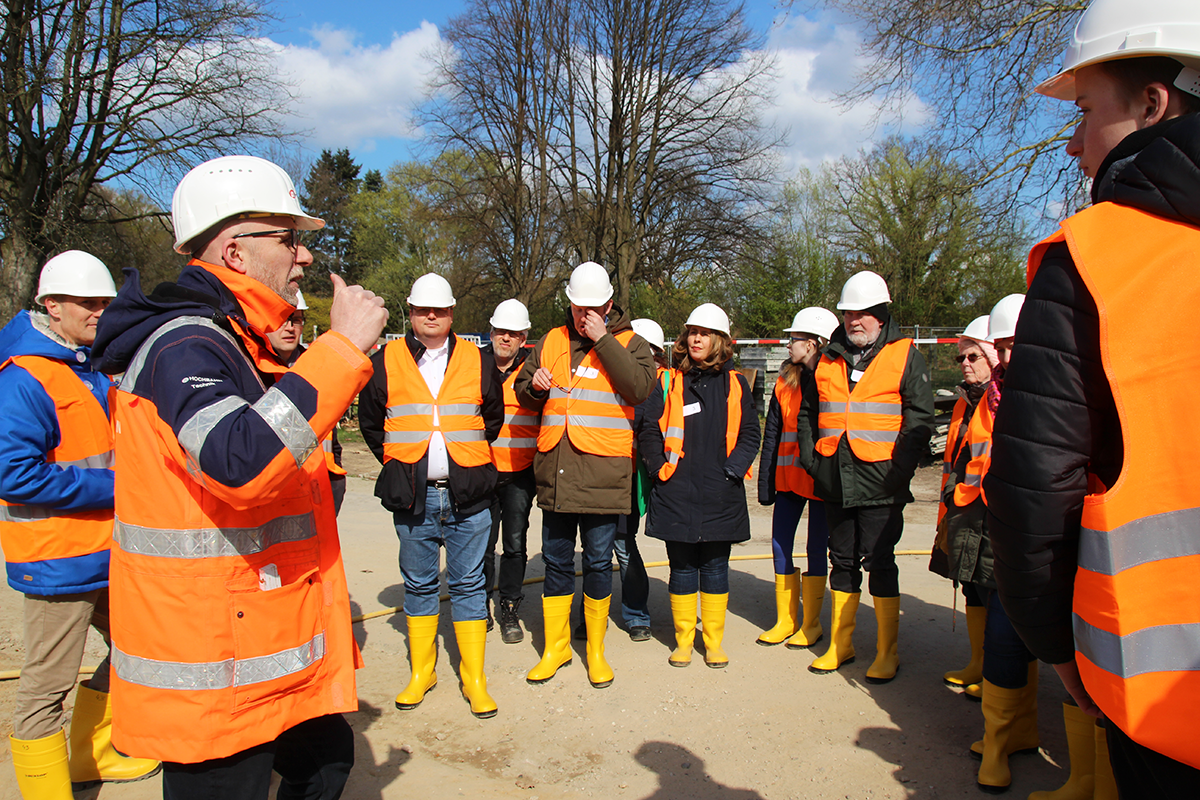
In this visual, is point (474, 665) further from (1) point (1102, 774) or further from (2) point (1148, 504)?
(2) point (1148, 504)

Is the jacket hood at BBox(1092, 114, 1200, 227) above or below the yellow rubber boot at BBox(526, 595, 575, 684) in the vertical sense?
above

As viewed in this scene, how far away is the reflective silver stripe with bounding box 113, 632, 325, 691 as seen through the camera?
5.94 feet

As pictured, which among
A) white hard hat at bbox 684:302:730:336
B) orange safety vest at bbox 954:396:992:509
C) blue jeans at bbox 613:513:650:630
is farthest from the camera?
blue jeans at bbox 613:513:650:630

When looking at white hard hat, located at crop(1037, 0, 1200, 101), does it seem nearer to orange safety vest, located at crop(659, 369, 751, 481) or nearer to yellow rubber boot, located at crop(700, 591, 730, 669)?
orange safety vest, located at crop(659, 369, 751, 481)

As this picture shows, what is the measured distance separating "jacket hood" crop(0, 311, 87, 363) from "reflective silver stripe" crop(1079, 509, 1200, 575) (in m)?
3.52

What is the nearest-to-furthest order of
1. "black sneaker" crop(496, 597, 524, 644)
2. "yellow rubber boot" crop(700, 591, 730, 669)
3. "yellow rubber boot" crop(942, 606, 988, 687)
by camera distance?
"yellow rubber boot" crop(942, 606, 988, 687), "yellow rubber boot" crop(700, 591, 730, 669), "black sneaker" crop(496, 597, 524, 644)

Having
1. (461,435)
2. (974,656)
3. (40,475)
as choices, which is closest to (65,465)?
(40,475)

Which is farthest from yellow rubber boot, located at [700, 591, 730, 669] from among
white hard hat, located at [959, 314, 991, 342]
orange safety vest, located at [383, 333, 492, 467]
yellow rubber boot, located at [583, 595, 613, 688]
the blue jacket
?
the blue jacket

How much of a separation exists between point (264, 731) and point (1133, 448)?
203cm

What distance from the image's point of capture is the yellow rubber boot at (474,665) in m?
3.93

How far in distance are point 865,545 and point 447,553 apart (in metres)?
2.41

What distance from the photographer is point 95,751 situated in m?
3.36

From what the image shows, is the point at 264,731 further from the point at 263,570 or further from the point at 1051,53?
the point at 1051,53

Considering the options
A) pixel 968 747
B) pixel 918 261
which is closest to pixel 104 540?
pixel 968 747
